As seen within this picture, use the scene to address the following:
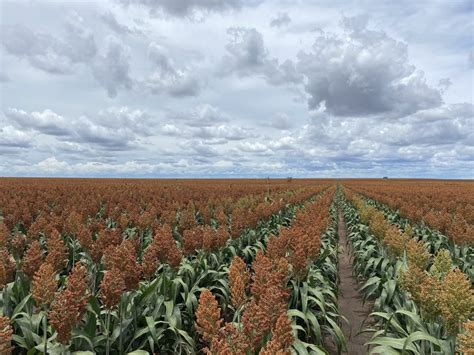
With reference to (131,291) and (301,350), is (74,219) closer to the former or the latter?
(131,291)

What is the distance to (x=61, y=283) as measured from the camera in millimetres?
5988

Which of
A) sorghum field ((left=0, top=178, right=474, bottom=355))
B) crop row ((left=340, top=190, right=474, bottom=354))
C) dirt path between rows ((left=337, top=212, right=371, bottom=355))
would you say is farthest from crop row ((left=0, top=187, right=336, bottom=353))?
crop row ((left=340, top=190, right=474, bottom=354))

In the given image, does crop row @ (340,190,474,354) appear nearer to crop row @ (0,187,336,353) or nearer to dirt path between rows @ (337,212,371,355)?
dirt path between rows @ (337,212,371,355)

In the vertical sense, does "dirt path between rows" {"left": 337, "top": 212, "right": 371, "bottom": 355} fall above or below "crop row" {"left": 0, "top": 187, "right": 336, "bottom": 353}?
below

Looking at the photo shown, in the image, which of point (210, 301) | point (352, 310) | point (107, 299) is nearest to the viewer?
point (210, 301)

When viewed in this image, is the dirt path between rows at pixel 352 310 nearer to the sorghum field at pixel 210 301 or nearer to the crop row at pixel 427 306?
the sorghum field at pixel 210 301

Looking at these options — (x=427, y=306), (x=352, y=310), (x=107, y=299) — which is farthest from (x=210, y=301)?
(x=352, y=310)

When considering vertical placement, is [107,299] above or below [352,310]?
above

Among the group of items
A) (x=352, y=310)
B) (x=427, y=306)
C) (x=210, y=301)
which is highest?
(x=210, y=301)

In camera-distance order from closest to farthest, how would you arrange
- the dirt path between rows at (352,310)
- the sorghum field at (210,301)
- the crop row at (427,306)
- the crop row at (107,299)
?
the sorghum field at (210,301), the crop row at (427,306), the crop row at (107,299), the dirt path between rows at (352,310)

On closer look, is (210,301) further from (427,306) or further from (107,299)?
(427,306)

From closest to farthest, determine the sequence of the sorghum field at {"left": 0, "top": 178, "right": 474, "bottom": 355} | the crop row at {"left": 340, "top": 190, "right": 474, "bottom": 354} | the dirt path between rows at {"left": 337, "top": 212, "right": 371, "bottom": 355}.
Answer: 1. the sorghum field at {"left": 0, "top": 178, "right": 474, "bottom": 355}
2. the crop row at {"left": 340, "top": 190, "right": 474, "bottom": 354}
3. the dirt path between rows at {"left": 337, "top": 212, "right": 371, "bottom": 355}

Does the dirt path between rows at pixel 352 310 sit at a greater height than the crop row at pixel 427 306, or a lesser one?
lesser

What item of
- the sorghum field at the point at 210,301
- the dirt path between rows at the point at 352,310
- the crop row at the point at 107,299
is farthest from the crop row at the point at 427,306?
the crop row at the point at 107,299
